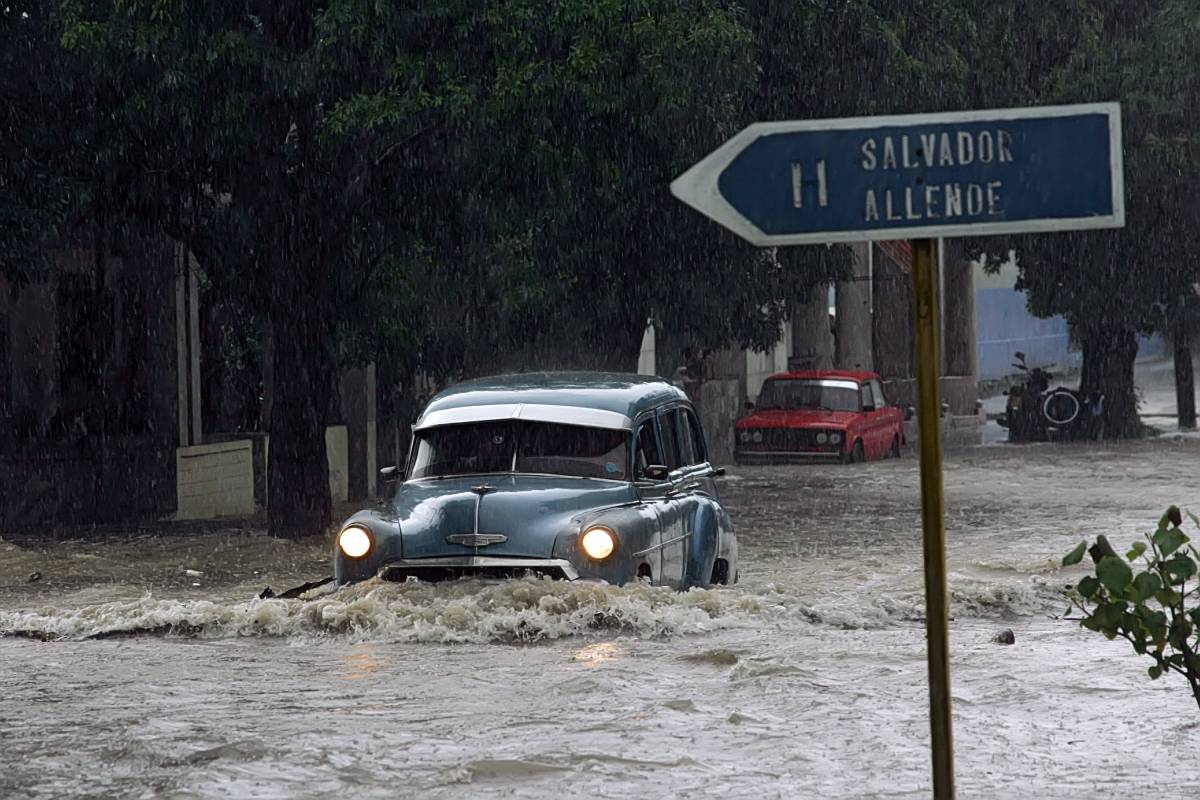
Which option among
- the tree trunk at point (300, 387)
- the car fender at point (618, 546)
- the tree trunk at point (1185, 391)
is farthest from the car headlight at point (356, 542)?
the tree trunk at point (1185, 391)

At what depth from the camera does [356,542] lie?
464 inches

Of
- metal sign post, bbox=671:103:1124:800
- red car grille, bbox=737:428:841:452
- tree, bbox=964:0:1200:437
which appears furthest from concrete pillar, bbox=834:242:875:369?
metal sign post, bbox=671:103:1124:800

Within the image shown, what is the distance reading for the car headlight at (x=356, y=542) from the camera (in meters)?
11.8

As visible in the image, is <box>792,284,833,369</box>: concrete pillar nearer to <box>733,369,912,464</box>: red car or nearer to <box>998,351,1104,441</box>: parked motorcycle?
<box>998,351,1104,441</box>: parked motorcycle

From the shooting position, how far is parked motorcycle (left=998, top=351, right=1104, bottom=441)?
118 feet

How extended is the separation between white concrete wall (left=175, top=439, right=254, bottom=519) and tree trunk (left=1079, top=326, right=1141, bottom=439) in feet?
60.2

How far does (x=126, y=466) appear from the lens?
21250 mm

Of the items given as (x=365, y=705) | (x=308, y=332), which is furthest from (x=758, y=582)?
(x=365, y=705)

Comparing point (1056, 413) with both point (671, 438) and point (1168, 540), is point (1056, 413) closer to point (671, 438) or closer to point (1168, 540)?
point (671, 438)

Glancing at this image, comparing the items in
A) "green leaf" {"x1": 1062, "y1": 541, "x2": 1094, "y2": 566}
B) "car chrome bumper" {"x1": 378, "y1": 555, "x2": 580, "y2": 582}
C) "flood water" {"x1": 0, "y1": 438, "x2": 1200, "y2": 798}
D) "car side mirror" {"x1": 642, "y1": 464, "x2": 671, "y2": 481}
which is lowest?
"flood water" {"x1": 0, "y1": 438, "x2": 1200, "y2": 798}

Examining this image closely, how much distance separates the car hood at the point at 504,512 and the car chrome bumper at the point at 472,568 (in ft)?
0.13

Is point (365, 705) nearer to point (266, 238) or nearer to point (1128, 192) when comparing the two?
point (266, 238)

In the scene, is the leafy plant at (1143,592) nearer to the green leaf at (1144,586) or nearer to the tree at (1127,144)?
the green leaf at (1144,586)

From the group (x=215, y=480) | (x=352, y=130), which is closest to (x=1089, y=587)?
(x=352, y=130)
